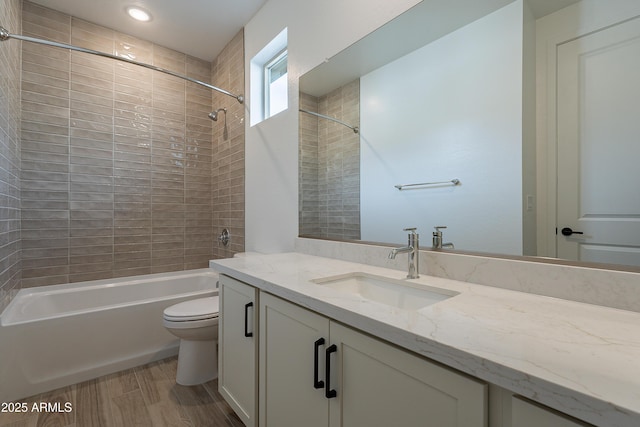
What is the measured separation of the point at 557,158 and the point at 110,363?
2.64 metres

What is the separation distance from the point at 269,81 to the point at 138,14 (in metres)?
1.20

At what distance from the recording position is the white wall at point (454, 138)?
3.25 ft

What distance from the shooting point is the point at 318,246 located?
5.69ft

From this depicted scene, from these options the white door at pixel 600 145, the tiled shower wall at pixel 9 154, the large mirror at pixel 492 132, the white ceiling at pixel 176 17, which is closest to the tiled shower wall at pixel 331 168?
the large mirror at pixel 492 132

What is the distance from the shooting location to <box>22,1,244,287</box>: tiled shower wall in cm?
226

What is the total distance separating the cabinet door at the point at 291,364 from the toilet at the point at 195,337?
2.53 feet

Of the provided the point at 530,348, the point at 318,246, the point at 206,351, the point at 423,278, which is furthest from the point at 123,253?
the point at 530,348

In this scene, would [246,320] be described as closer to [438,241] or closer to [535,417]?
[438,241]

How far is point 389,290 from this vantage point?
44.9 inches

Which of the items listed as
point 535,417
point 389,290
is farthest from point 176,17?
point 535,417

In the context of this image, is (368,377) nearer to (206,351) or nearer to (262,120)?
(206,351)

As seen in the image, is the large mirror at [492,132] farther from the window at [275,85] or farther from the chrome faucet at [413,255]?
the window at [275,85]

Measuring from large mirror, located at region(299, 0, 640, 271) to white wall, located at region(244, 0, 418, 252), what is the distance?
0.11m

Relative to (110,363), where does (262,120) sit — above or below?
above
